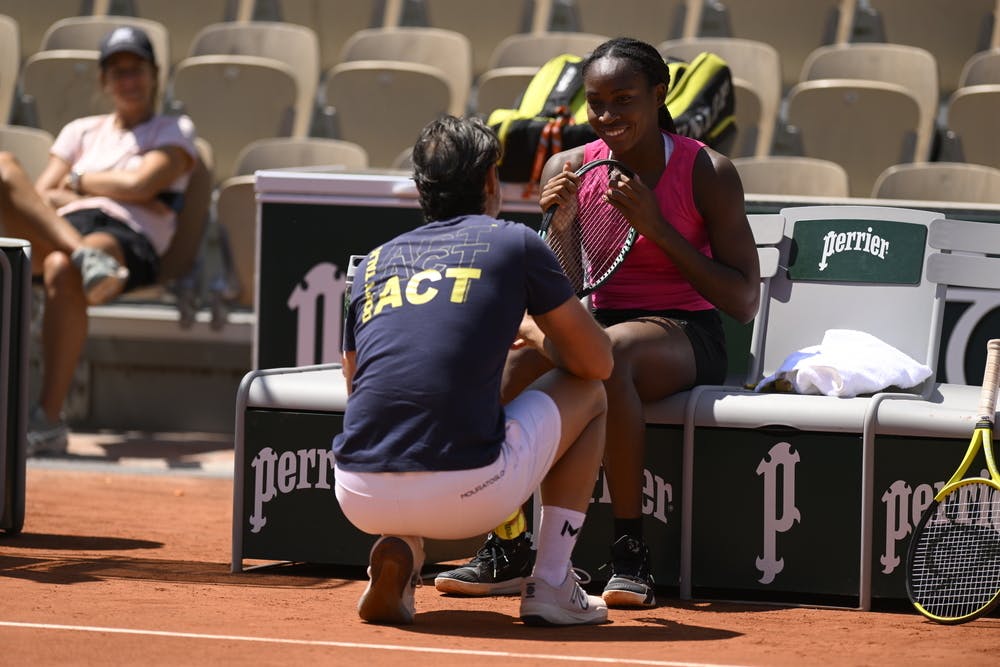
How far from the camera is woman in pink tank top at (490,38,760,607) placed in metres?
4.39

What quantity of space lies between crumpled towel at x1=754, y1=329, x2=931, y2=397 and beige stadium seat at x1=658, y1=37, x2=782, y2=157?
328 cm

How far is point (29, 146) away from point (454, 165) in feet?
16.1

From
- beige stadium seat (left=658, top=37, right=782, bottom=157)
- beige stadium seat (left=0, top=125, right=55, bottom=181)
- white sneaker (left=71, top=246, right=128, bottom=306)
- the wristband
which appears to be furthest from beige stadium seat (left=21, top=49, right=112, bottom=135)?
beige stadium seat (left=658, top=37, right=782, bottom=157)

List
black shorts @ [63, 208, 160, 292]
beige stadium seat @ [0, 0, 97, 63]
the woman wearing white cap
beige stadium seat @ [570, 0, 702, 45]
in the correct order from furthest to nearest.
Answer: beige stadium seat @ [0, 0, 97, 63]
beige stadium seat @ [570, 0, 702, 45]
black shorts @ [63, 208, 160, 292]
the woman wearing white cap

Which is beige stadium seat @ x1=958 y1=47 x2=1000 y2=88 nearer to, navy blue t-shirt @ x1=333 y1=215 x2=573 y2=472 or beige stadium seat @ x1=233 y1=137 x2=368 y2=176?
beige stadium seat @ x1=233 y1=137 x2=368 y2=176

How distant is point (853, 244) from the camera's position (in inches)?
203

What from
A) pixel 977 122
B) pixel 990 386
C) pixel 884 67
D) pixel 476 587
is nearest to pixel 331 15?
pixel 884 67

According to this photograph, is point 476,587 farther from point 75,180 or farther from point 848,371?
point 75,180

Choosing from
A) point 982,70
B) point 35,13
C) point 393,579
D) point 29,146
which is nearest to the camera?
point 393,579

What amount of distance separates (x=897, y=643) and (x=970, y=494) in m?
0.51

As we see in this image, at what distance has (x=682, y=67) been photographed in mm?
6160

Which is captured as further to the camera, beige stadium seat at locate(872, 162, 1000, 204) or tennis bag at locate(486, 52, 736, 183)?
beige stadium seat at locate(872, 162, 1000, 204)

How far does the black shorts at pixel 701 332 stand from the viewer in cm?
471

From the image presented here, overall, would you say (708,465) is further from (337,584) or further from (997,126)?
(997,126)
